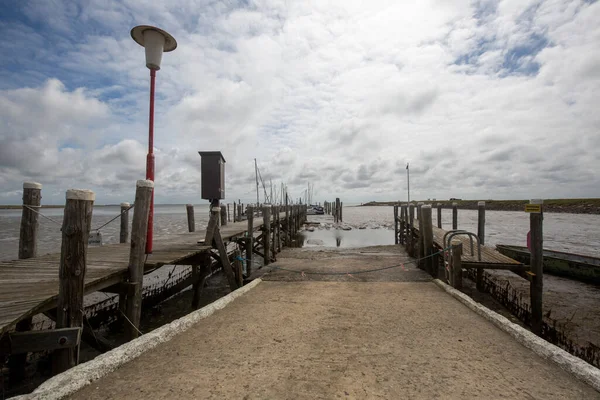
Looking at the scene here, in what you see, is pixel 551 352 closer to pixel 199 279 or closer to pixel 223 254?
pixel 223 254

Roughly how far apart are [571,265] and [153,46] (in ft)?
49.2

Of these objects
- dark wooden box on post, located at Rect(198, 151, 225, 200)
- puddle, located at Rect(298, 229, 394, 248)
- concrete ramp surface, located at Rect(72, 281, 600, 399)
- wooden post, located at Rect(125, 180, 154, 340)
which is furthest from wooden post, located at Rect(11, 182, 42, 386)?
puddle, located at Rect(298, 229, 394, 248)

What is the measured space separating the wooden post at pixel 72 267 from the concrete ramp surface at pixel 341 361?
123 centimetres

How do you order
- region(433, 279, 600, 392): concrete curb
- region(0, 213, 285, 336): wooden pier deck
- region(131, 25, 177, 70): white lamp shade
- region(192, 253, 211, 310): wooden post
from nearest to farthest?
1. region(433, 279, 600, 392): concrete curb
2. region(0, 213, 285, 336): wooden pier deck
3. region(131, 25, 177, 70): white lamp shade
4. region(192, 253, 211, 310): wooden post

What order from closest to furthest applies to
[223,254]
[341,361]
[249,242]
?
[341,361] → [223,254] → [249,242]

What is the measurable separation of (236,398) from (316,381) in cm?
75

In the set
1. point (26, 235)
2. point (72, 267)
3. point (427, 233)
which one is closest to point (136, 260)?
point (72, 267)

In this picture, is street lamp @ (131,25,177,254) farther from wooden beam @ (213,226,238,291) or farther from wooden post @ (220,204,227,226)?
wooden post @ (220,204,227,226)

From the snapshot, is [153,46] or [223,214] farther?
[223,214]

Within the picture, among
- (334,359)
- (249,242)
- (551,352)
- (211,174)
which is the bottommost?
(334,359)

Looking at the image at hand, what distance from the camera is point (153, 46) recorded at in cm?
562

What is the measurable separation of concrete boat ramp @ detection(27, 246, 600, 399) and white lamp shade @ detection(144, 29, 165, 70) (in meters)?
4.67

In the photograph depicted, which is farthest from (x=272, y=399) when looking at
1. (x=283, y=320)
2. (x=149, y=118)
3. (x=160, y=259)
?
(x=149, y=118)

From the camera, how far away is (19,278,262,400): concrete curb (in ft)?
8.17
